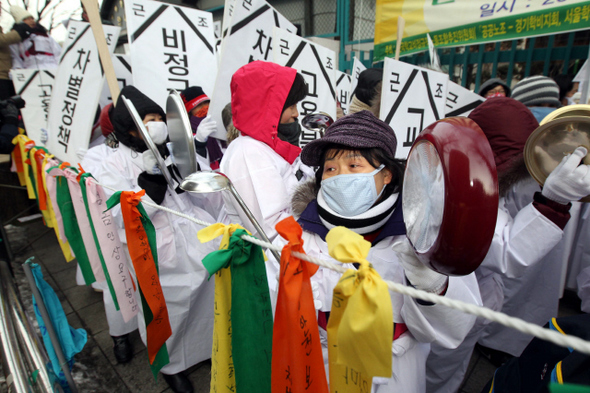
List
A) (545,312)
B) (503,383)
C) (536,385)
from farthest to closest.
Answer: (545,312) < (503,383) < (536,385)

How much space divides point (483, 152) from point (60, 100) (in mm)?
4002

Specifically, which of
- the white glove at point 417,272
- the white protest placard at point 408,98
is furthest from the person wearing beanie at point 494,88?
the white glove at point 417,272

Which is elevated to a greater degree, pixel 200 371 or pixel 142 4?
pixel 142 4

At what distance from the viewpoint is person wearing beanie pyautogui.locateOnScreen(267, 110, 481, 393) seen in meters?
1.12

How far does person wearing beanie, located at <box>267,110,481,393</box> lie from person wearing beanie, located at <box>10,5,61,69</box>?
7.77m

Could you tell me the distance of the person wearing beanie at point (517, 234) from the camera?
1.25 meters

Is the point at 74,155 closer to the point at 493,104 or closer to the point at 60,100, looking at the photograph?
the point at 60,100

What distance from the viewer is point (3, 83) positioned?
579 cm

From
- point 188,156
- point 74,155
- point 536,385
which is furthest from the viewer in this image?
point 74,155

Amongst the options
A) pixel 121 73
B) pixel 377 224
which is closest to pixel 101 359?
pixel 377 224

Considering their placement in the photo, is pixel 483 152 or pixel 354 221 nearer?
pixel 483 152

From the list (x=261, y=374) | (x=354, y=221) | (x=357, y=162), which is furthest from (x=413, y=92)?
(x=261, y=374)

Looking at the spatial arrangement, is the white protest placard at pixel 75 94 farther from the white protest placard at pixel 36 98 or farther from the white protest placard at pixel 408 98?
the white protest placard at pixel 408 98

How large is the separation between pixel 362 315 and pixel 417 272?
35 centimetres
